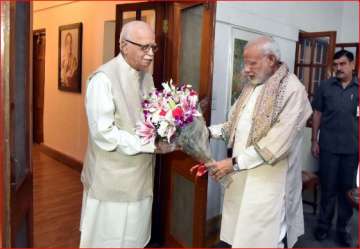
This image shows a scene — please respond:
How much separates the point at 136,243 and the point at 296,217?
36.0 inches

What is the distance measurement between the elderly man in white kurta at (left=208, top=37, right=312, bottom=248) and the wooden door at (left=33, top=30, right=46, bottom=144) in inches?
200

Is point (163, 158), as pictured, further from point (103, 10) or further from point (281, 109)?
point (103, 10)

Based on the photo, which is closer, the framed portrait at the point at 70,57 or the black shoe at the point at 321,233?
the black shoe at the point at 321,233

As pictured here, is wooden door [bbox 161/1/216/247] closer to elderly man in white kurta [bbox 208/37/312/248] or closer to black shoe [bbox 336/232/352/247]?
elderly man in white kurta [bbox 208/37/312/248]

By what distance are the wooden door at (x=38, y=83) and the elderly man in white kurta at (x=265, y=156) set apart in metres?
5.09

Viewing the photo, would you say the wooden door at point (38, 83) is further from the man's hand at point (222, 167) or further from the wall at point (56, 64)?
the man's hand at point (222, 167)

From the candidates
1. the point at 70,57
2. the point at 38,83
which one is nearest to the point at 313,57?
the point at 70,57

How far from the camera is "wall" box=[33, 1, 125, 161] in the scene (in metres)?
4.56

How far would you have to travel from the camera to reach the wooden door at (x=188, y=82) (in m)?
2.15

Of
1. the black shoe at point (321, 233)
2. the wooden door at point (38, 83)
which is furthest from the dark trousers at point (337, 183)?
the wooden door at point (38, 83)

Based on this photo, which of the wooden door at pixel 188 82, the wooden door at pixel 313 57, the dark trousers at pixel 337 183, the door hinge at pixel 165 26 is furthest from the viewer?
the wooden door at pixel 313 57

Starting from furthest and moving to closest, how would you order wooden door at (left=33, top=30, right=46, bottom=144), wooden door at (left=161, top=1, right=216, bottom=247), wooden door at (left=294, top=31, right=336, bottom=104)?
wooden door at (left=33, top=30, right=46, bottom=144) → wooden door at (left=294, top=31, right=336, bottom=104) → wooden door at (left=161, top=1, right=216, bottom=247)

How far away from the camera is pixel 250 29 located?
341cm

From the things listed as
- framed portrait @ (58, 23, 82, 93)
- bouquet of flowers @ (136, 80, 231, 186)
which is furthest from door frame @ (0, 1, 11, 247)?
framed portrait @ (58, 23, 82, 93)
